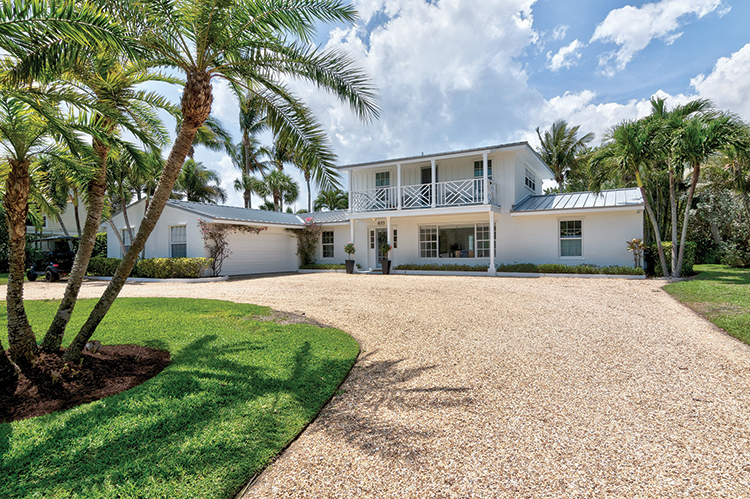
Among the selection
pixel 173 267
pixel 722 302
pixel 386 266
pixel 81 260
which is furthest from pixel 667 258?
pixel 173 267

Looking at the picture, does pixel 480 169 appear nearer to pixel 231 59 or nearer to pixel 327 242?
pixel 327 242

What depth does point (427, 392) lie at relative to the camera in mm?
3727

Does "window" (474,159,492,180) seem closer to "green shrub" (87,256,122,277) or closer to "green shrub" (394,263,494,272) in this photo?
"green shrub" (394,263,494,272)

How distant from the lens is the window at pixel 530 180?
18.3m

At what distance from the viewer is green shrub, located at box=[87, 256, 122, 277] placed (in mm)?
16688

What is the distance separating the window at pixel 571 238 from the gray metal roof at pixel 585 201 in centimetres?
83

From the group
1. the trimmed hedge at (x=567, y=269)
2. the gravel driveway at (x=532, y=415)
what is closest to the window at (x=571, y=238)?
the trimmed hedge at (x=567, y=269)

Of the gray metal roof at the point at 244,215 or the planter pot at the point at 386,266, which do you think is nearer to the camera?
the gray metal roof at the point at 244,215

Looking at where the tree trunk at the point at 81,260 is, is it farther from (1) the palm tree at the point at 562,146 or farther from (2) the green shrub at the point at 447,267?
(1) the palm tree at the point at 562,146

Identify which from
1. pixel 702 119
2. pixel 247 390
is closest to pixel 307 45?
pixel 247 390

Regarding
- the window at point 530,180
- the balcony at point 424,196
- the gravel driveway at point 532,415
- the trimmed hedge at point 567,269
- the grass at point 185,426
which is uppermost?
the window at point 530,180

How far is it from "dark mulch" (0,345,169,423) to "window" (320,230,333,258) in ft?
53.7

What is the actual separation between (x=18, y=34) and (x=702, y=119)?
52.8 ft

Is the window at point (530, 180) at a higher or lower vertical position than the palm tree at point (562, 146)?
lower
